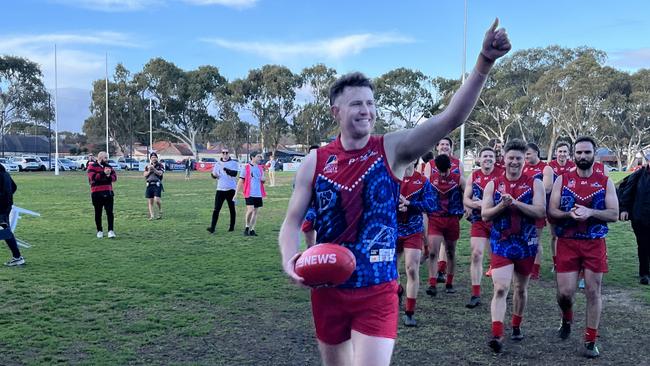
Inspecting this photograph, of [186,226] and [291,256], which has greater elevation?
[291,256]

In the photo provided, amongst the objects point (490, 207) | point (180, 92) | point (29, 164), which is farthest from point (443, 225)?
point (180, 92)

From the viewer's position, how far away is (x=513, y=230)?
585 cm

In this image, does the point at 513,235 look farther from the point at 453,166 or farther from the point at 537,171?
the point at 537,171

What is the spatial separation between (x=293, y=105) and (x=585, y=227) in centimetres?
6929

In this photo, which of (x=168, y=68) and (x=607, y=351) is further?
(x=168, y=68)

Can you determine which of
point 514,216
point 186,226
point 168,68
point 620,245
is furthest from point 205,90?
point 514,216

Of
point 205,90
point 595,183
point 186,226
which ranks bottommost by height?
point 186,226

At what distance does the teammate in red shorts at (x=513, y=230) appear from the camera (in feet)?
18.9

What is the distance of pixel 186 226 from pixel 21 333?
9494 millimetres

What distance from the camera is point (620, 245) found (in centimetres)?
1271

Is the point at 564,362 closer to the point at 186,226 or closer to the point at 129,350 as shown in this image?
the point at 129,350

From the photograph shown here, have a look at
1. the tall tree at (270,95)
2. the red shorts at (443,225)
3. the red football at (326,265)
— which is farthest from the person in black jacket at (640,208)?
the tall tree at (270,95)

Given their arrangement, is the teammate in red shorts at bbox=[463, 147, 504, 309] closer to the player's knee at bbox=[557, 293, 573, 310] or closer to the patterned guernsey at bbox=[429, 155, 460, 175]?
the patterned guernsey at bbox=[429, 155, 460, 175]

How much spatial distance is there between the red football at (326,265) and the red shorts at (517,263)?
3430 millimetres
